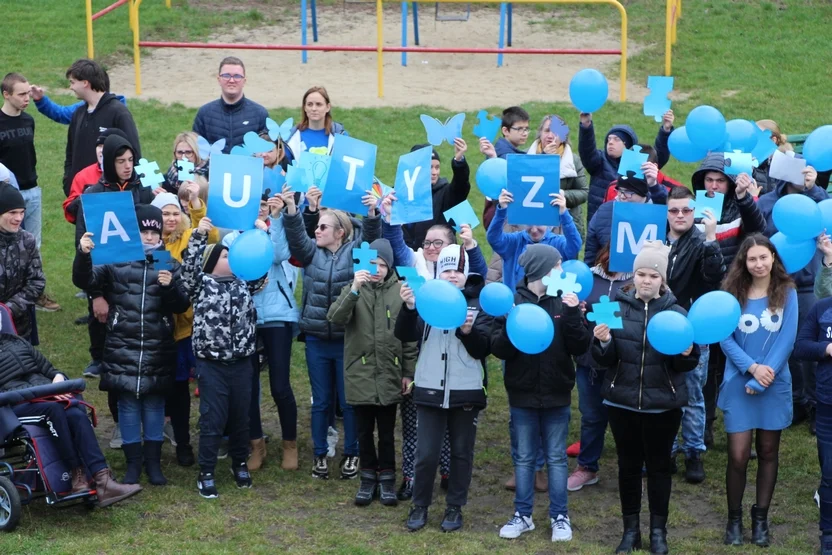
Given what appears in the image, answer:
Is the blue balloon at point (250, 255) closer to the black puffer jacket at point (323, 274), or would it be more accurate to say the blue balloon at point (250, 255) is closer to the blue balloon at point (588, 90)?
the black puffer jacket at point (323, 274)

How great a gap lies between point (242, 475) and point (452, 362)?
5.60ft

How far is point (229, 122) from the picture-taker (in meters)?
9.59

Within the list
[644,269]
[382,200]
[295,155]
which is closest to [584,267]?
A: [644,269]

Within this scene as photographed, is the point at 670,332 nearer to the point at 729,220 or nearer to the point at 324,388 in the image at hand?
the point at 729,220

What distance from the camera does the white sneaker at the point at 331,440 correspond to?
8.36 metres

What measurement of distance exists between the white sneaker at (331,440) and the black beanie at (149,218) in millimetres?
1768

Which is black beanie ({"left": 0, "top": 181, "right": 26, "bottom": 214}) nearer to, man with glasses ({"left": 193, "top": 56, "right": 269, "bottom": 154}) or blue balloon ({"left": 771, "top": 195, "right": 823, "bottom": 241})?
man with glasses ({"left": 193, "top": 56, "right": 269, "bottom": 154})

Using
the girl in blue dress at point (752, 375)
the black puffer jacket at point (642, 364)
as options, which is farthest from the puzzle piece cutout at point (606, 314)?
the girl in blue dress at point (752, 375)

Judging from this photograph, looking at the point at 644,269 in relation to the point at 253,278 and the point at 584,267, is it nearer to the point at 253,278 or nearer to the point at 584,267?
the point at 584,267

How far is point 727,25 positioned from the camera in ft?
60.4

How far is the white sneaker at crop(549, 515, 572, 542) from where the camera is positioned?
23.3ft

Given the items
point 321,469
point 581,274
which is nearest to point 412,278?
point 581,274

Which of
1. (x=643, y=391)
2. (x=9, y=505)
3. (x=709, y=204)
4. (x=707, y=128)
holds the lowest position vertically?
(x=9, y=505)

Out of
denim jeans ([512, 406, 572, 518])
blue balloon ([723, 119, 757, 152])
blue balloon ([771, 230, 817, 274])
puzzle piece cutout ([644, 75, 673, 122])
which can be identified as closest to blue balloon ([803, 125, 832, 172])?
blue balloon ([723, 119, 757, 152])
